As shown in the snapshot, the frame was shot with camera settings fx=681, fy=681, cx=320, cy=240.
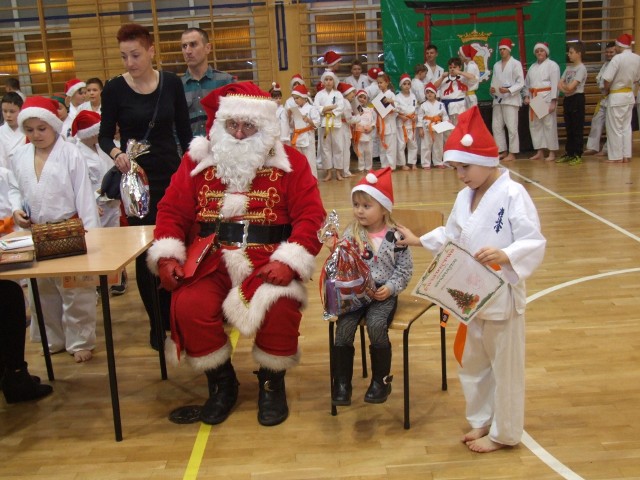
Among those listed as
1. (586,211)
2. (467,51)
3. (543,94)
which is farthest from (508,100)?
(586,211)

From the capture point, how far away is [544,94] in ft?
35.9

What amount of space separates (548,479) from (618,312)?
6.68 feet

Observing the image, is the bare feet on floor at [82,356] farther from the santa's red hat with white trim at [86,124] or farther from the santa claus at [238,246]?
the santa's red hat with white trim at [86,124]

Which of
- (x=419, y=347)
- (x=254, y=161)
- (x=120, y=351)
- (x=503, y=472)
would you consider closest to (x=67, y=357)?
(x=120, y=351)

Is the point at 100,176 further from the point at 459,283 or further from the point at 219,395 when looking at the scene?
the point at 459,283

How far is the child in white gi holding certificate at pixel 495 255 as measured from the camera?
2.54 metres

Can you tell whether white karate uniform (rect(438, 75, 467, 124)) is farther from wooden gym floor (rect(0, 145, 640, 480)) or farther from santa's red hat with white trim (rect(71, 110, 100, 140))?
santa's red hat with white trim (rect(71, 110, 100, 140))

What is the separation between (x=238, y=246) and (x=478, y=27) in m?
10.2

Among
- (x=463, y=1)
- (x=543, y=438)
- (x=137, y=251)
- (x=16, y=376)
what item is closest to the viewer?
(x=543, y=438)

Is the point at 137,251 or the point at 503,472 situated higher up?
the point at 137,251

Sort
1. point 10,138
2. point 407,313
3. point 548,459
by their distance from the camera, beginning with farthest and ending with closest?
point 10,138 → point 407,313 → point 548,459

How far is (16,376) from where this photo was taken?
3.54 m

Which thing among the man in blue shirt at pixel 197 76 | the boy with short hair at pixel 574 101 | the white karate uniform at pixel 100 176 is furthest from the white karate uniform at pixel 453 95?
the man in blue shirt at pixel 197 76

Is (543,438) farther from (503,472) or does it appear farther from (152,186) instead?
(152,186)
